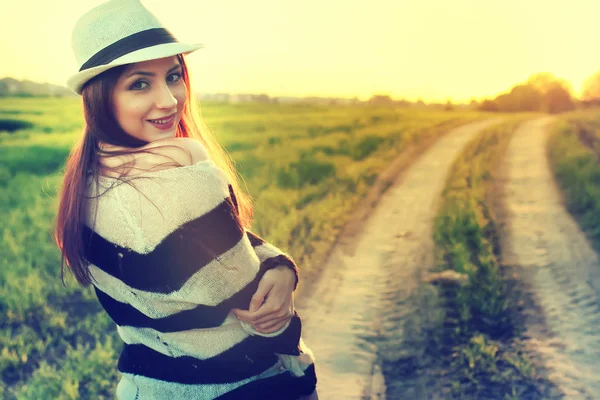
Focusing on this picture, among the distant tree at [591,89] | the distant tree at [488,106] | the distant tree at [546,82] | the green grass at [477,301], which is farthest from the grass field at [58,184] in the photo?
the distant tree at [591,89]

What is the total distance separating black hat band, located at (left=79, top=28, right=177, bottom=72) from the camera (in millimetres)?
1019

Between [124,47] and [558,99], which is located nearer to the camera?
[124,47]

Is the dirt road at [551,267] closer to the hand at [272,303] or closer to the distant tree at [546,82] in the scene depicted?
the distant tree at [546,82]

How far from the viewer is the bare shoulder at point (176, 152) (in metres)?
0.97

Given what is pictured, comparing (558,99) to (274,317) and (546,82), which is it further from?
(274,317)

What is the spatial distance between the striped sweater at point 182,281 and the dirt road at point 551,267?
1848 mm

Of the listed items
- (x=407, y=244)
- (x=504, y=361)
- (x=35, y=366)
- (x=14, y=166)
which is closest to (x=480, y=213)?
(x=407, y=244)

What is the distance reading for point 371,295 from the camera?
10.8 ft

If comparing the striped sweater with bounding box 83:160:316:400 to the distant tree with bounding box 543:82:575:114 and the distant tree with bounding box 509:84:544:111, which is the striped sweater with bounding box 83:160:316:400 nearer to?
the distant tree with bounding box 543:82:575:114

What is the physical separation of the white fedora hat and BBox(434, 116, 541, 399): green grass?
6.66ft

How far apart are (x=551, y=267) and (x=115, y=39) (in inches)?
124

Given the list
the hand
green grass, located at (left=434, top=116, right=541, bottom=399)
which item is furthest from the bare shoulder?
green grass, located at (left=434, top=116, right=541, bottom=399)

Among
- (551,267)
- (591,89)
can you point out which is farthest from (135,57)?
(591,89)

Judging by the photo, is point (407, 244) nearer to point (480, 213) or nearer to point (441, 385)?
point (480, 213)
